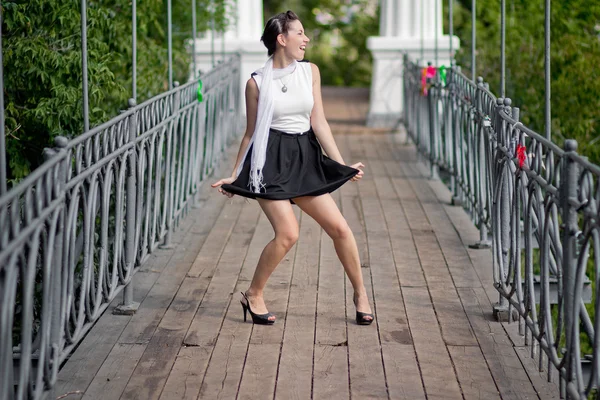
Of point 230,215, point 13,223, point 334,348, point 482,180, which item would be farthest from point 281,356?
point 230,215

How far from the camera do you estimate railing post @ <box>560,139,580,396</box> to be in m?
3.50

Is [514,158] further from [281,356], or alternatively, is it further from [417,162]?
[417,162]

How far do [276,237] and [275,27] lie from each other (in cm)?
90

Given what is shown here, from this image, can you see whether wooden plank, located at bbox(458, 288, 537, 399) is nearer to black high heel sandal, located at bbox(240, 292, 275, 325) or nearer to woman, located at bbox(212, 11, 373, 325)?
woman, located at bbox(212, 11, 373, 325)

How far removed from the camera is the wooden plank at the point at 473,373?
4.03m

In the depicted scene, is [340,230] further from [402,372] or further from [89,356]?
[89,356]

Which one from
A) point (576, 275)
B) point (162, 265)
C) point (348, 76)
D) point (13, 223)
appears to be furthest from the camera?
point (348, 76)

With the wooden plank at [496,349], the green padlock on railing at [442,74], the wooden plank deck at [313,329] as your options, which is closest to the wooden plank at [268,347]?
the wooden plank deck at [313,329]

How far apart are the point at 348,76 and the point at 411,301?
18.3 metres

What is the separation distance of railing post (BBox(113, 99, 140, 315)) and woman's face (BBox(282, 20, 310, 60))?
79 cm

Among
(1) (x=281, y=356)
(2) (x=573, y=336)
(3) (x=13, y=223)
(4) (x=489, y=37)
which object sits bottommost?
(1) (x=281, y=356)

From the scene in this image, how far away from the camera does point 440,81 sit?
9305 mm

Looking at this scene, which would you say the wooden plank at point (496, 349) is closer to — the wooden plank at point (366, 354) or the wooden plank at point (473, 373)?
the wooden plank at point (473, 373)

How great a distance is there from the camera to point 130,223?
5086mm
